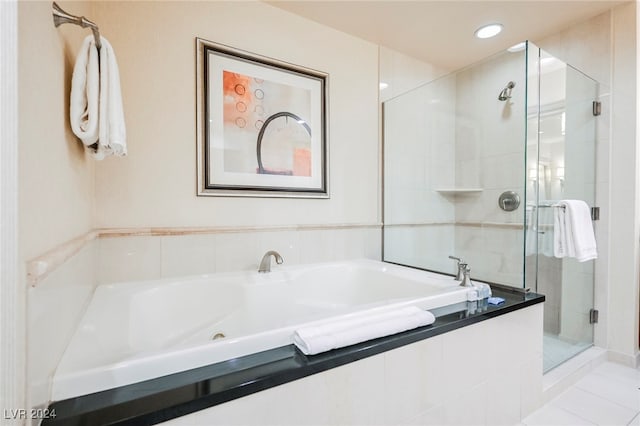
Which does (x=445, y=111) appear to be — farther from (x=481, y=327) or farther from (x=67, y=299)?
(x=67, y=299)

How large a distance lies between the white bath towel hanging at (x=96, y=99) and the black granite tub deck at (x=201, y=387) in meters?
0.83

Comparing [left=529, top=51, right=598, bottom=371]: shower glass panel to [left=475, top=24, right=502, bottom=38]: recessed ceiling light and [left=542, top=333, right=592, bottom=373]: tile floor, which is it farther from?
[left=475, top=24, right=502, bottom=38]: recessed ceiling light

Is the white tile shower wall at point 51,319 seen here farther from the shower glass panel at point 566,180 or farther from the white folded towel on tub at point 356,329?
the shower glass panel at point 566,180

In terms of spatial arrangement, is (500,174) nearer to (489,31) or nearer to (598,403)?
(489,31)

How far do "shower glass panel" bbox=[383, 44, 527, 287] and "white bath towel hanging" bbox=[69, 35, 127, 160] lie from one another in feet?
6.34

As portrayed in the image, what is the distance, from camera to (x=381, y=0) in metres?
1.99

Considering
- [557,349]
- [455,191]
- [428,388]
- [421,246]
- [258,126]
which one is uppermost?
[258,126]

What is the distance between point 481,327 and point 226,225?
1.45 metres

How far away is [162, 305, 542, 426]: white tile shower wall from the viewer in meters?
0.84

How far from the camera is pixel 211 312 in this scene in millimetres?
1674

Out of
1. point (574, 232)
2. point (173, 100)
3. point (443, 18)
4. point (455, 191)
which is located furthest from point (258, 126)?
point (574, 232)

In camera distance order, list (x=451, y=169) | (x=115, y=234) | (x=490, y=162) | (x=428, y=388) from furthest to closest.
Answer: (x=451, y=169), (x=490, y=162), (x=115, y=234), (x=428, y=388)

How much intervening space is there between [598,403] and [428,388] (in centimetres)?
133

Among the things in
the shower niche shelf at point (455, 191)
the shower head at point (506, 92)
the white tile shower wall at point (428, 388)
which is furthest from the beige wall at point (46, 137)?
the shower niche shelf at point (455, 191)
